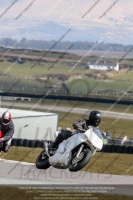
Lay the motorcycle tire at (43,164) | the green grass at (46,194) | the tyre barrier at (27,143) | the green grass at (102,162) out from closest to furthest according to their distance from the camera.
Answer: the motorcycle tire at (43,164)
the green grass at (46,194)
the green grass at (102,162)
the tyre barrier at (27,143)

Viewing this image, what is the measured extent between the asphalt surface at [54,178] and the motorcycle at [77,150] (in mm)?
3626

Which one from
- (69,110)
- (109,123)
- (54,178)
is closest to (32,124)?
(54,178)

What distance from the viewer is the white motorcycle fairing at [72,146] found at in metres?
16.0

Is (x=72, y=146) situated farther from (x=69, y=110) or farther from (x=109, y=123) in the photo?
(x=69, y=110)

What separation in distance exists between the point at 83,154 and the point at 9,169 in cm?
909

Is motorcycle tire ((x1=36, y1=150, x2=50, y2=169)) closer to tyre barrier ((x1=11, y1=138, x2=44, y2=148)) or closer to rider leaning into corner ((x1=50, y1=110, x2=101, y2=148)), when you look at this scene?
rider leaning into corner ((x1=50, y1=110, x2=101, y2=148))

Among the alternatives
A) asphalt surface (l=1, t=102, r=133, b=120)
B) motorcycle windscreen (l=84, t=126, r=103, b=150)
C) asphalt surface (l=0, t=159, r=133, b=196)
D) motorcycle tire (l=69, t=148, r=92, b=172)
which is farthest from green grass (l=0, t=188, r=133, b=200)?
asphalt surface (l=1, t=102, r=133, b=120)

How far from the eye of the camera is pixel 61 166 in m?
16.1

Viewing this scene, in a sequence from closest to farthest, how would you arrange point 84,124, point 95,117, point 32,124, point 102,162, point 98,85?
1. point 95,117
2. point 84,124
3. point 102,162
4. point 32,124
5. point 98,85

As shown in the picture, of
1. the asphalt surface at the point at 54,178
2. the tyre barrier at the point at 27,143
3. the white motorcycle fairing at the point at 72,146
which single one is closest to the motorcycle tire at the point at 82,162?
the white motorcycle fairing at the point at 72,146

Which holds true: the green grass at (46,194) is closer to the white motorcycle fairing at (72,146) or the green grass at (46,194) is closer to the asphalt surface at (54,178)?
the asphalt surface at (54,178)

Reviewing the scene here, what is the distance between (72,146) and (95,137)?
712 millimetres

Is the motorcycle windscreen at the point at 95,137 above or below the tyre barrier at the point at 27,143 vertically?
below

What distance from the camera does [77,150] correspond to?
53.6ft
